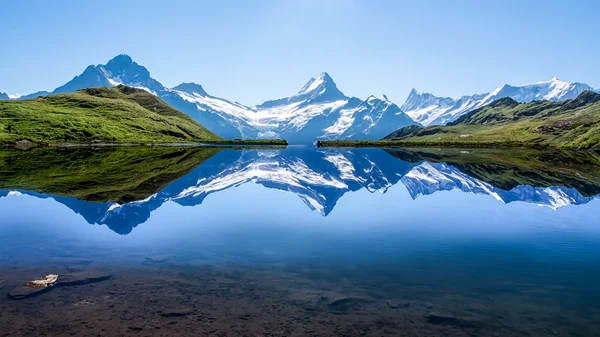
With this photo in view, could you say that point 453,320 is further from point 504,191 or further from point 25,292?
point 504,191

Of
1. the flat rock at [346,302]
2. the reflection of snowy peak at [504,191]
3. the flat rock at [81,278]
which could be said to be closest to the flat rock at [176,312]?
the flat rock at [81,278]

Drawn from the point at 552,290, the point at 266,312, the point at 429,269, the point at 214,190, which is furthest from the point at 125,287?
the point at 214,190

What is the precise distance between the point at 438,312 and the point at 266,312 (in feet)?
25.0

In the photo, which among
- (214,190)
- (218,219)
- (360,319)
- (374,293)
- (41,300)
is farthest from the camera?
(214,190)

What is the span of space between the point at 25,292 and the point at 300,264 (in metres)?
14.2

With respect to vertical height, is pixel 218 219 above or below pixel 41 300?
above

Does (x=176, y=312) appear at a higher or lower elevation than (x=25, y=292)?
lower

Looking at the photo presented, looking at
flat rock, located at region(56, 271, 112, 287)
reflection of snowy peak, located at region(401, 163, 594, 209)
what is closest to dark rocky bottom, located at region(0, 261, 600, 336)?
flat rock, located at region(56, 271, 112, 287)

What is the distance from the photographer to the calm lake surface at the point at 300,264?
16438 millimetres

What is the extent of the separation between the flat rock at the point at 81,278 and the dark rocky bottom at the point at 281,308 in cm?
33

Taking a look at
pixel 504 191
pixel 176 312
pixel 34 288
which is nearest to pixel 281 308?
pixel 176 312

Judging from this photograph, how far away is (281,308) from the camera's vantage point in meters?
17.7

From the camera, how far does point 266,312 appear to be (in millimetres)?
17266

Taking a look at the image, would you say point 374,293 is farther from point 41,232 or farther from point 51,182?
point 51,182
